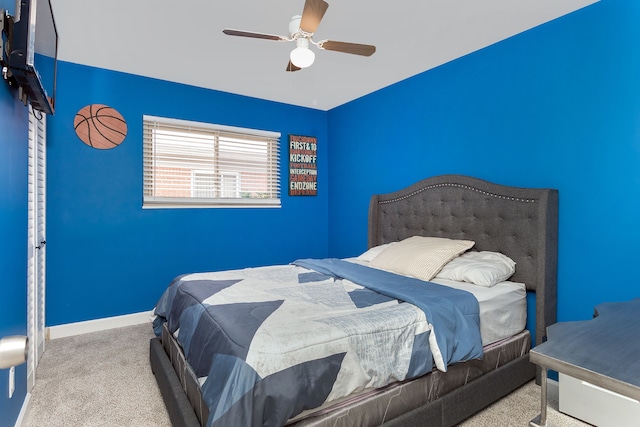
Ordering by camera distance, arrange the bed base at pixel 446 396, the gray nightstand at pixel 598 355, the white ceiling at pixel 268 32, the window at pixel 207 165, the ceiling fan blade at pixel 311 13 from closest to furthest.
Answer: the gray nightstand at pixel 598 355 → the bed base at pixel 446 396 → the ceiling fan blade at pixel 311 13 → the white ceiling at pixel 268 32 → the window at pixel 207 165

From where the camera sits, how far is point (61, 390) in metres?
2.24

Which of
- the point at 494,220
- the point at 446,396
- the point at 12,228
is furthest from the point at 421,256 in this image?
the point at 12,228

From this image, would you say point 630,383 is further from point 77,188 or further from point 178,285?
point 77,188

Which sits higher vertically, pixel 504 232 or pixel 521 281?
pixel 504 232

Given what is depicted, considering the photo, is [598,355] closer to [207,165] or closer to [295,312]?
[295,312]

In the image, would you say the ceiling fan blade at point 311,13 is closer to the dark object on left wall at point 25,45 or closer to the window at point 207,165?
the dark object on left wall at point 25,45

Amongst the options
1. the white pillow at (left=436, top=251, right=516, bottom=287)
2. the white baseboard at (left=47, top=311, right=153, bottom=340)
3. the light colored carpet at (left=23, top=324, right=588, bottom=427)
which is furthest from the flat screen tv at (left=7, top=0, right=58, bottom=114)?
the white pillow at (left=436, top=251, right=516, bottom=287)

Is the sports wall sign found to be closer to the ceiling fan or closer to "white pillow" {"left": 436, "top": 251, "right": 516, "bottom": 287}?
the ceiling fan

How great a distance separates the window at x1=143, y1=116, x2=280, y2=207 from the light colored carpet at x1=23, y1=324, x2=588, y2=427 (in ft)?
4.85

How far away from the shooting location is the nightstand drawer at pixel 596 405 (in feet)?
3.82

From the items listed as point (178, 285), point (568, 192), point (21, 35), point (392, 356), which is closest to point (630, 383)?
point (392, 356)

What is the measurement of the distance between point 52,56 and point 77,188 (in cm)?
143

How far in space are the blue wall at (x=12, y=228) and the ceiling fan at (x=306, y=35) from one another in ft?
3.89

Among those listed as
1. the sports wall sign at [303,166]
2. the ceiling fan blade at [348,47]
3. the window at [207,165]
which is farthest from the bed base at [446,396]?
the sports wall sign at [303,166]
